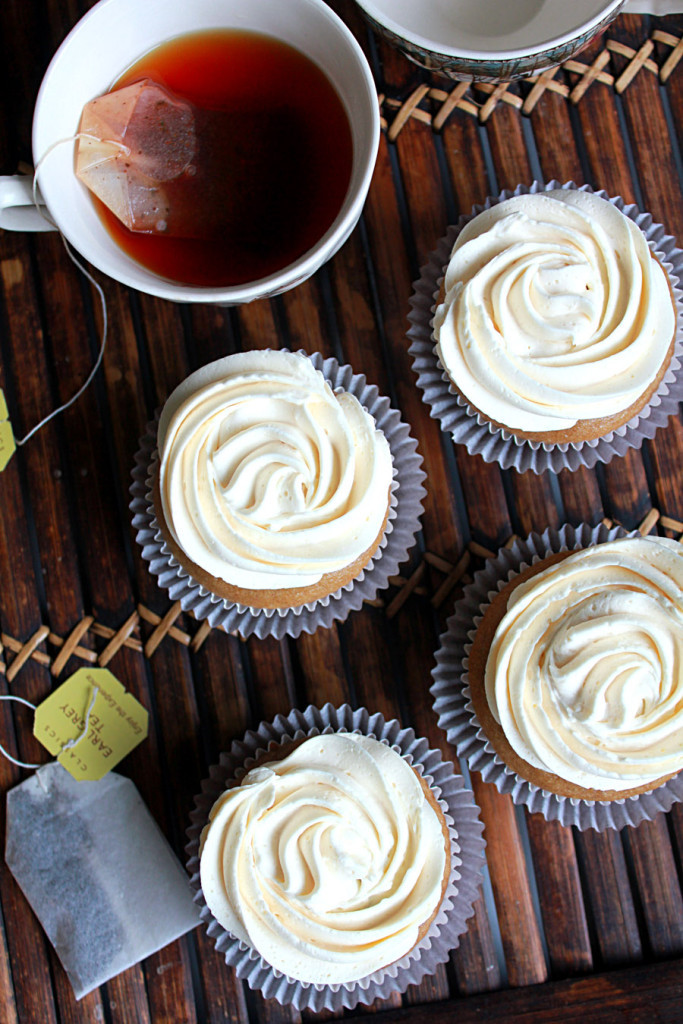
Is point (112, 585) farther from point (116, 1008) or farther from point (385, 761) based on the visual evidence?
point (116, 1008)

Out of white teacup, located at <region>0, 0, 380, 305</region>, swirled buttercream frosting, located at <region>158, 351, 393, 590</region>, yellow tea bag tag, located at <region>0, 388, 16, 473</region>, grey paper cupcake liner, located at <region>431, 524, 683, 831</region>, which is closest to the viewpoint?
white teacup, located at <region>0, 0, 380, 305</region>

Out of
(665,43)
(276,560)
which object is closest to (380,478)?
(276,560)

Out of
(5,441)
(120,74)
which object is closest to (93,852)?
(5,441)

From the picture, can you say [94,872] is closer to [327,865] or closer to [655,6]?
[327,865]

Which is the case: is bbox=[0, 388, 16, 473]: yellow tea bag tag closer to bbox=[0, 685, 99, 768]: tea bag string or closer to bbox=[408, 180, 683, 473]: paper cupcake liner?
bbox=[0, 685, 99, 768]: tea bag string

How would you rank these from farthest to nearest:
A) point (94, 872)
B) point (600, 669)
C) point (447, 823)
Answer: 1. point (94, 872)
2. point (447, 823)
3. point (600, 669)

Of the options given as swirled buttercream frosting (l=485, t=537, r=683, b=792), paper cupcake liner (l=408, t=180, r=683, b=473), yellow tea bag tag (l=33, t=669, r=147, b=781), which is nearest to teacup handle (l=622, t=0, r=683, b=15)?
paper cupcake liner (l=408, t=180, r=683, b=473)
